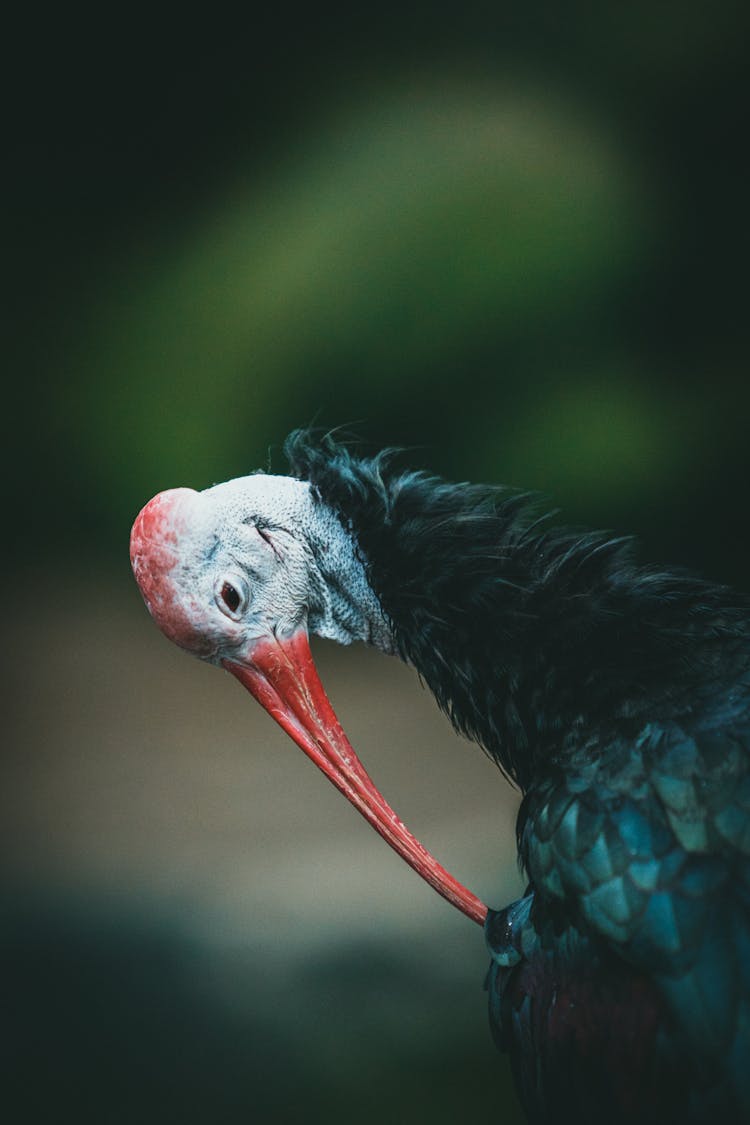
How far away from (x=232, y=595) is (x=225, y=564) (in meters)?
0.04

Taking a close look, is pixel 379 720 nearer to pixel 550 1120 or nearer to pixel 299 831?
pixel 299 831

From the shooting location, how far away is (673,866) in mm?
1013

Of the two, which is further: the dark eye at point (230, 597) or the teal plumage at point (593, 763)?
the dark eye at point (230, 597)

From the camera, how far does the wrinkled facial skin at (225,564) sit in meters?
1.24

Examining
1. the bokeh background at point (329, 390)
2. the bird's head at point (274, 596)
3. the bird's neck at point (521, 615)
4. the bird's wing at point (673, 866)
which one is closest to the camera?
the bird's wing at point (673, 866)

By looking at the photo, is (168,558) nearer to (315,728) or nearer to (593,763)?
(315,728)

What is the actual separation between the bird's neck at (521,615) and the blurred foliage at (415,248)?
3.15ft

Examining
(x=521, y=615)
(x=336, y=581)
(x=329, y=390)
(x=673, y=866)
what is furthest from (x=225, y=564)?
(x=329, y=390)

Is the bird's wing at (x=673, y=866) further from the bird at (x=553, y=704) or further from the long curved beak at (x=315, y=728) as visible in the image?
the long curved beak at (x=315, y=728)

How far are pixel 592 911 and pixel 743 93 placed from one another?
1.86 metres

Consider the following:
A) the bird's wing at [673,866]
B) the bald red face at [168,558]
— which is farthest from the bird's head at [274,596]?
the bird's wing at [673,866]

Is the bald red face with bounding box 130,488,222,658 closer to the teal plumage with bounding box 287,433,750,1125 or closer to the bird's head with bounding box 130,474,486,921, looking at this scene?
the bird's head with bounding box 130,474,486,921

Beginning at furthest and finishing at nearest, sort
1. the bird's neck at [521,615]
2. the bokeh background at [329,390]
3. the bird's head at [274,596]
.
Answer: the bokeh background at [329,390] < the bird's head at [274,596] < the bird's neck at [521,615]

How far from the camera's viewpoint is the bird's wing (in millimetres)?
975
